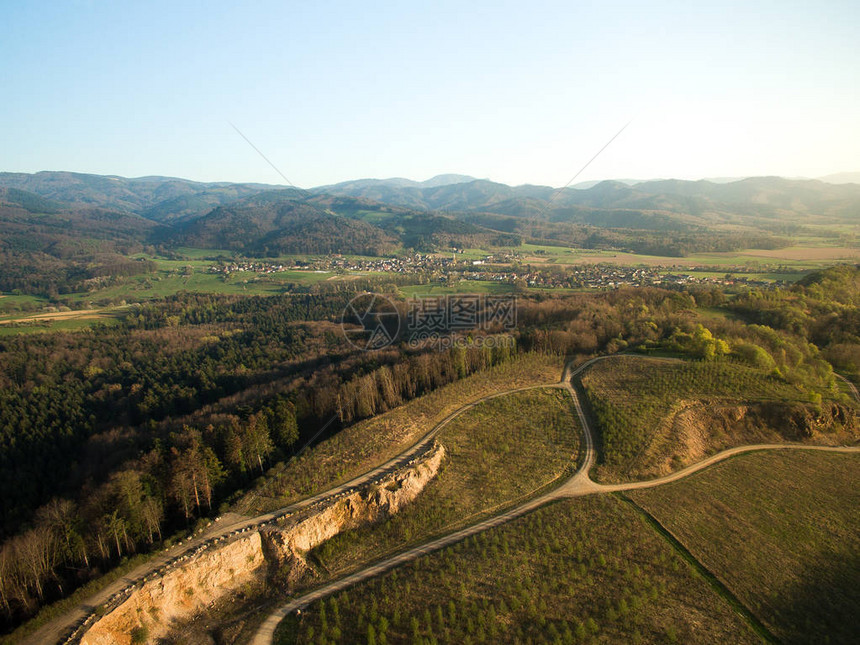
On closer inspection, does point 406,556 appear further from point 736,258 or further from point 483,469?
point 736,258

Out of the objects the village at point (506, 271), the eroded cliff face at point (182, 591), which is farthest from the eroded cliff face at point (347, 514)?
the village at point (506, 271)

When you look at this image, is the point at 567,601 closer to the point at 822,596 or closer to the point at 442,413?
the point at 822,596

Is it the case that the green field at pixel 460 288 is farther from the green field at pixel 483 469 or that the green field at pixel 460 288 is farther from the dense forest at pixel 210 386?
the green field at pixel 483 469

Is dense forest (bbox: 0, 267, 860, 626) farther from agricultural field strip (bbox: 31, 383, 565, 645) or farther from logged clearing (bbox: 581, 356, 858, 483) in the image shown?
logged clearing (bbox: 581, 356, 858, 483)

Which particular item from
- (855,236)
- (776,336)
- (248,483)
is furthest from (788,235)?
(248,483)

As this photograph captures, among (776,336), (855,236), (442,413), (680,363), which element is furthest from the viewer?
(855,236)

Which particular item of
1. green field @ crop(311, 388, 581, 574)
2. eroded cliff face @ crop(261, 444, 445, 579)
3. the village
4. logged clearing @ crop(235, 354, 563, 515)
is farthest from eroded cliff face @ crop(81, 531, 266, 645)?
the village

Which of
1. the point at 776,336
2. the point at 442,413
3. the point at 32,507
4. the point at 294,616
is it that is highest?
the point at 776,336
